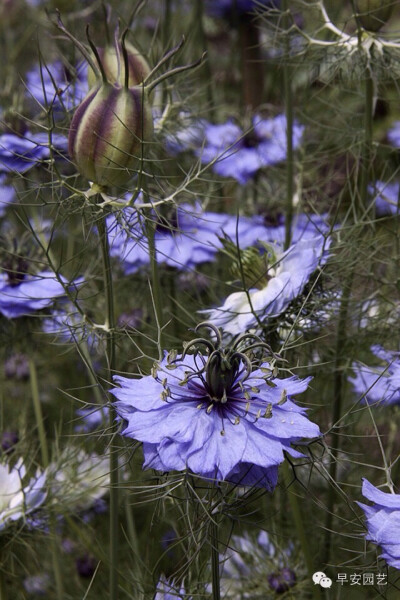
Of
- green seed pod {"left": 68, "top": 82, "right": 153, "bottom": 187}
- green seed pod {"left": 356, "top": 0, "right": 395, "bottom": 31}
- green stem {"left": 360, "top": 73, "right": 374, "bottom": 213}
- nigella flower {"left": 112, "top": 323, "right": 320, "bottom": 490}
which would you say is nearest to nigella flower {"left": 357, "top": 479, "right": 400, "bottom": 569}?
nigella flower {"left": 112, "top": 323, "right": 320, "bottom": 490}

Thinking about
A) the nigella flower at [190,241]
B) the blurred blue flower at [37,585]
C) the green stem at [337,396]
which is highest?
the nigella flower at [190,241]

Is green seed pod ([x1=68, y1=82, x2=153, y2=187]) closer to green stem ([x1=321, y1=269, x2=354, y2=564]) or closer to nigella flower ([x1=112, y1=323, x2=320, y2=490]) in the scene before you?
nigella flower ([x1=112, y1=323, x2=320, y2=490])

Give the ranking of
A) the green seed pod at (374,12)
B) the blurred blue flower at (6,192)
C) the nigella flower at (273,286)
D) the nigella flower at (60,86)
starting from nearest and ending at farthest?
1. the nigella flower at (273,286)
2. the green seed pod at (374,12)
3. the nigella flower at (60,86)
4. the blurred blue flower at (6,192)

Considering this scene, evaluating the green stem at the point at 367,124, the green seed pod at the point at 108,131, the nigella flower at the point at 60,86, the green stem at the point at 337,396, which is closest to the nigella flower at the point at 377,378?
the green stem at the point at 337,396

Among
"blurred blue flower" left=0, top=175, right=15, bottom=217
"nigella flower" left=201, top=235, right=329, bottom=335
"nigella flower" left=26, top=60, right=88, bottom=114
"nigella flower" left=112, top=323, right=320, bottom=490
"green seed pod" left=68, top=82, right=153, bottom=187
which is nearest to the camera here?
"nigella flower" left=112, top=323, right=320, bottom=490

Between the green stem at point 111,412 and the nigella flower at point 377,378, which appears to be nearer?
the green stem at point 111,412

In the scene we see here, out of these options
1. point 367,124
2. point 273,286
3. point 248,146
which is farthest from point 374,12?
point 248,146

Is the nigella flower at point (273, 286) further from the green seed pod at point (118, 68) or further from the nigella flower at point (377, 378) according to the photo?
the green seed pod at point (118, 68)
